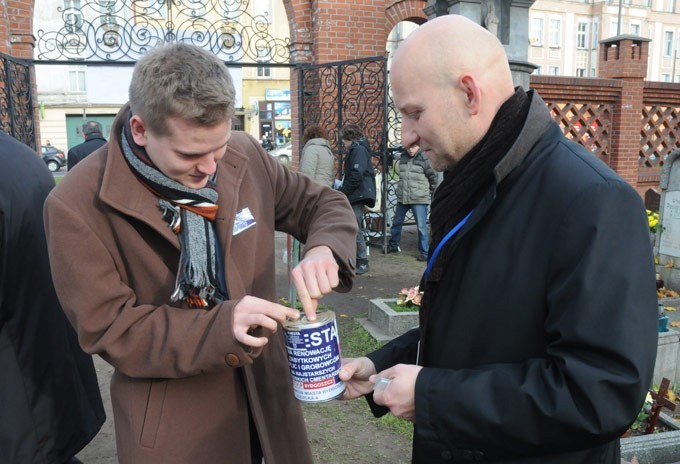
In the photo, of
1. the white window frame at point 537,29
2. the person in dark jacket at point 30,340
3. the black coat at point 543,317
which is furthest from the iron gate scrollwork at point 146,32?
the white window frame at point 537,29

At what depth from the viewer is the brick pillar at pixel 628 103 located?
10.7 m

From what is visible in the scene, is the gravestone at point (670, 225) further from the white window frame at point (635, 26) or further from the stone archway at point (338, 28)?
the white window frame at point (635, 26)

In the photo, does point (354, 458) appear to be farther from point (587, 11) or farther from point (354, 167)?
point (587, 11)

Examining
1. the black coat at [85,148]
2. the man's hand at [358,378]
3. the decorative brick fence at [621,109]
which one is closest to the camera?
the man's hand at [358,378]

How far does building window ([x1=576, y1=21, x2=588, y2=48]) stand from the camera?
50156mm

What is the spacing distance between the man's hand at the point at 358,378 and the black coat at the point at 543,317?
1.05 feet

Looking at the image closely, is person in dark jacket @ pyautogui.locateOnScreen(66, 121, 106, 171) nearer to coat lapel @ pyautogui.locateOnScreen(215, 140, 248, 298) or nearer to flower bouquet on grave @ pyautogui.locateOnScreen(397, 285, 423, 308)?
flower bouquet on grave @ pyautogui.locateOnScreen(397, 285, 423, 308)

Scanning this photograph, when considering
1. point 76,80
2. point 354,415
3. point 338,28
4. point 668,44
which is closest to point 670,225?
point 354,415

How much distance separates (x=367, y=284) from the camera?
743cm

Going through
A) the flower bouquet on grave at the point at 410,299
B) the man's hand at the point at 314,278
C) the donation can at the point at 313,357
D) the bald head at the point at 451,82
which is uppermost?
the bald head at the point at 451,82

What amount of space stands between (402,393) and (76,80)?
4177cm

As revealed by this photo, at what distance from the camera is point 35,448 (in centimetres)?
206

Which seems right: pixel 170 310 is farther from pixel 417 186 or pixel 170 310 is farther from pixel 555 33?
pixel 555 33

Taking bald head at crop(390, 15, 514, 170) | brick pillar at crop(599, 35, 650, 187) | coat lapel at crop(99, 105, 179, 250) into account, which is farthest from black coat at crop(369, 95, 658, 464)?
brick pillar at crop(599, 35, 650, 187)
